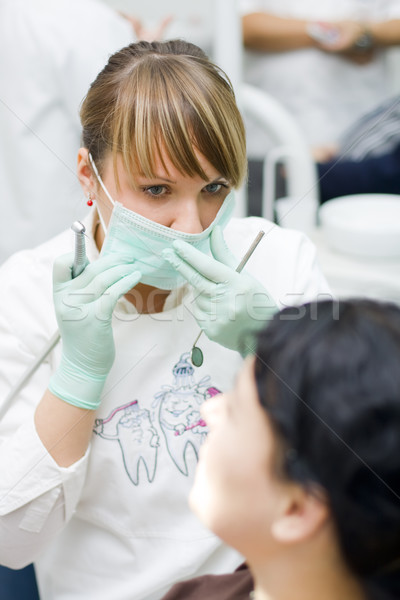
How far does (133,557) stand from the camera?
3.69 feet

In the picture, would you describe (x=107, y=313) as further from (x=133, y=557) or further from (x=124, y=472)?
(x=133, y=557)

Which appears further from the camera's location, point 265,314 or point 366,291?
point 366,291

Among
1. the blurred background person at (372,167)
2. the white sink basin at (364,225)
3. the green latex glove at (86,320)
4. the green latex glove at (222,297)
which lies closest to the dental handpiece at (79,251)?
the green latex glove at (86,320)

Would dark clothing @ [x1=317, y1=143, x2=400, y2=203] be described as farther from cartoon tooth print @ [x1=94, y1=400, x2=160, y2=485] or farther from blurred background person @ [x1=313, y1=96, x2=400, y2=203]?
cartoon tooth print @ [x1=94, y1=400, x2=160, y2=485]

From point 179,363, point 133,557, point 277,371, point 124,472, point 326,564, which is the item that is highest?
point 277,371

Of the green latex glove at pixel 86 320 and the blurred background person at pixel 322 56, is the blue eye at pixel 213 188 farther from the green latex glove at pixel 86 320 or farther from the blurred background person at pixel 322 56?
the blurred background person at pixel 322 56

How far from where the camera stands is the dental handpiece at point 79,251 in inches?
34.5

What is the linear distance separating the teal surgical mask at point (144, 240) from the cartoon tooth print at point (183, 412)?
19 centimetres

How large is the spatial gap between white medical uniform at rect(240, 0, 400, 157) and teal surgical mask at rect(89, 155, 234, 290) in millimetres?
1739

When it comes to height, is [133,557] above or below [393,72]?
below

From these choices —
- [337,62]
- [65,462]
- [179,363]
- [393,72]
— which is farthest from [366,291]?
[393,72]

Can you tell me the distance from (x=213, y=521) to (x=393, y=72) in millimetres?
2551

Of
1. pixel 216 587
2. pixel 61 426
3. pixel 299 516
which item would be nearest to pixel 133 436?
pixel 61 426

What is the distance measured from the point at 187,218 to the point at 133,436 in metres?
0.38
